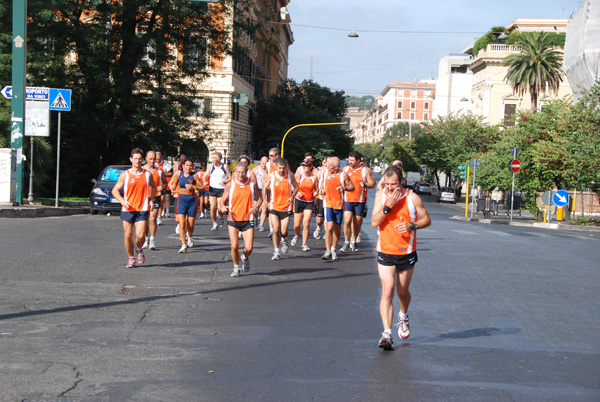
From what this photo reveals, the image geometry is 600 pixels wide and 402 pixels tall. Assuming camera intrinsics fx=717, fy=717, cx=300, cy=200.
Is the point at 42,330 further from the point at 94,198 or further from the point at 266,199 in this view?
the point at 94,198

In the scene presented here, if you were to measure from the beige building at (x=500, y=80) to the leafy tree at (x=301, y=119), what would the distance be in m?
15.4

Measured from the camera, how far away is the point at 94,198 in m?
21.0

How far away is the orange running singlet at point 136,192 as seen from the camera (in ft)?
36.4

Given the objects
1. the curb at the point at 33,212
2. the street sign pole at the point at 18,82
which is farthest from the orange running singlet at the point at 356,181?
the street sign pole at the point at 18,82

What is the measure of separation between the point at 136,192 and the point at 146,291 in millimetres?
2436

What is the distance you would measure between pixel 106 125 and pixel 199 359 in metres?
25.1

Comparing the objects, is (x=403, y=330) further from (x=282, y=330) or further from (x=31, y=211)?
(x=31, y=211)

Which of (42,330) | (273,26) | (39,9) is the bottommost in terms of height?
(42,330)

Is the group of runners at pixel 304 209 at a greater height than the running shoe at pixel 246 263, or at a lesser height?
greater

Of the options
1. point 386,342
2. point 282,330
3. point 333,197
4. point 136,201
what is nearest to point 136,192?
point 136,201

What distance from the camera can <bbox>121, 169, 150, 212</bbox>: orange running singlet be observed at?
1111 centimetres

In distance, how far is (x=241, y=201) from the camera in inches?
415

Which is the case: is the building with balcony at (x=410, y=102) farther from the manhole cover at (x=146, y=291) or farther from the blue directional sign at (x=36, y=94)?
the manhole cover at (x=146, y=291)

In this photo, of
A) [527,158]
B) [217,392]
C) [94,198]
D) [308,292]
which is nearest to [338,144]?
[527,158]
